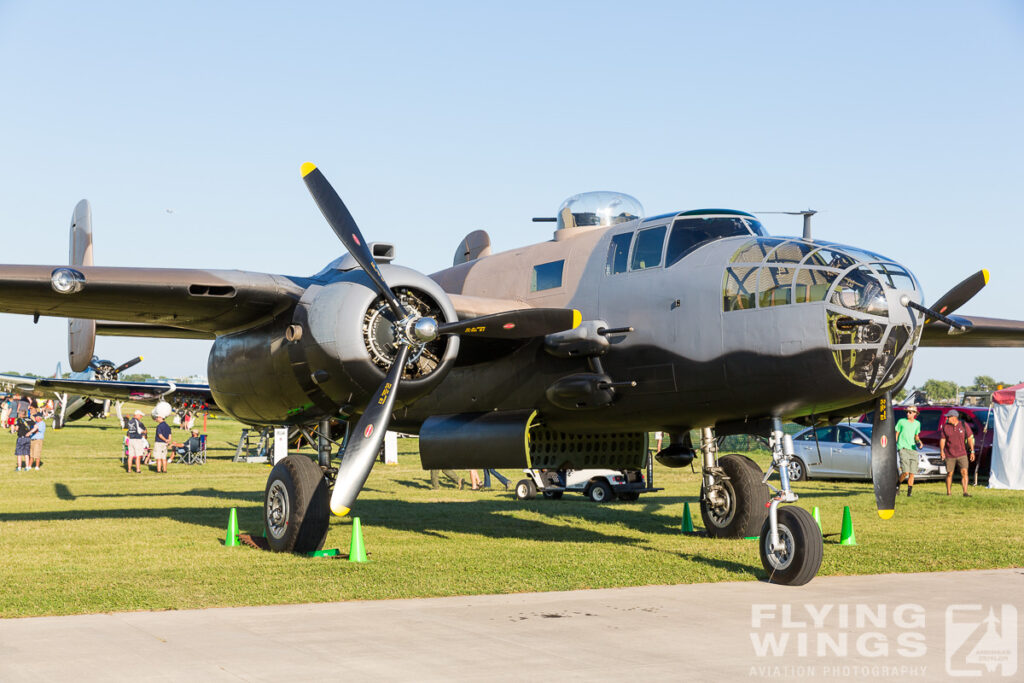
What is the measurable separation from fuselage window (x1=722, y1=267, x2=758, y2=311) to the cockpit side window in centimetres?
77

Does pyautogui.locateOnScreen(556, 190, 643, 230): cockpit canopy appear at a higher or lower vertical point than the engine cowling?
higher

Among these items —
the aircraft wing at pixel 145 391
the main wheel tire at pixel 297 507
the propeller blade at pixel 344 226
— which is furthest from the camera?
the aircraft wing at pixel 145 391

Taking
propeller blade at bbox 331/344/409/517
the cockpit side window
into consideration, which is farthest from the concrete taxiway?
the cockpit side window

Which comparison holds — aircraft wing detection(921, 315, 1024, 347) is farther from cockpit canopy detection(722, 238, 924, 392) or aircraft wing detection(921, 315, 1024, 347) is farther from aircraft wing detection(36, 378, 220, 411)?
aircraft wing detection(36, 378, 220, 411)

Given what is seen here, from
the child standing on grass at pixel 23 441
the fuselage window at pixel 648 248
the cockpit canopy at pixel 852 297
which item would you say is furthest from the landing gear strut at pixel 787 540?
the child standing on grass at pixel 23 441

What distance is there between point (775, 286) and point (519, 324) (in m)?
2.98

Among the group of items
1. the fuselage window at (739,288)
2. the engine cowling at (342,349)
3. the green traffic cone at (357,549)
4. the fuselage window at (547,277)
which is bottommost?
the green traffic cone at (357,549)

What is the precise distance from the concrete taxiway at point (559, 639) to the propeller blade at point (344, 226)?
3876 millimetres

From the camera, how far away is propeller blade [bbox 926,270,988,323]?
11359 millimetres

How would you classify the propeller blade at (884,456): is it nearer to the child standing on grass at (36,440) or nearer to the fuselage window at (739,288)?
the fuselage window at (739,288)

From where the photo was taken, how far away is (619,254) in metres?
11.8

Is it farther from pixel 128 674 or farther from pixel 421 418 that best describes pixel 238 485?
pixel 128 674

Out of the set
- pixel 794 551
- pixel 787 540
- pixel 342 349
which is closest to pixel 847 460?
→ pixel 787 540

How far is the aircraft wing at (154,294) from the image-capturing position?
11.4m
